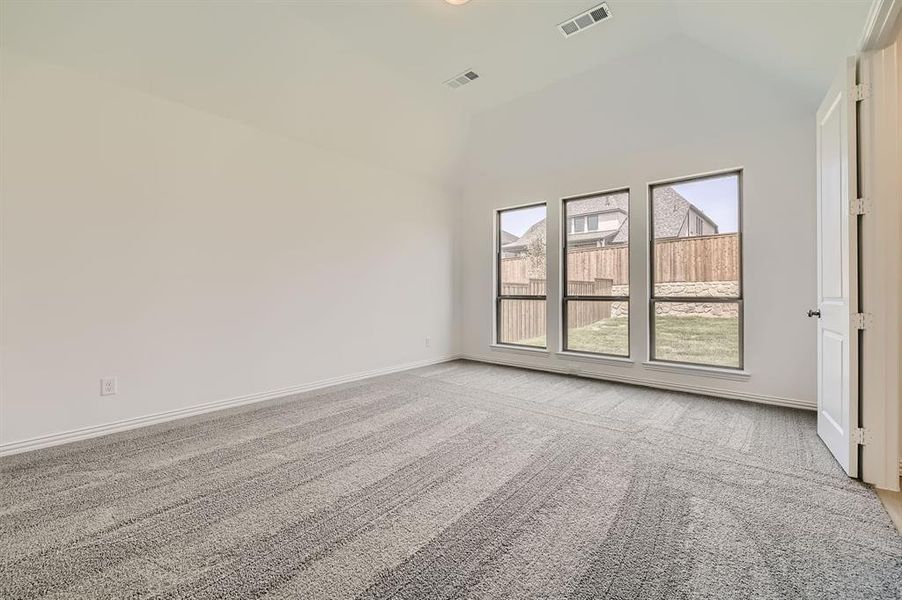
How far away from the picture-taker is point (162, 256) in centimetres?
311

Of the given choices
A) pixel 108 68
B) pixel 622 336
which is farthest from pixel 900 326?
pixel 108 68

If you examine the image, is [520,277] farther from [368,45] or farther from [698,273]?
[368,45]

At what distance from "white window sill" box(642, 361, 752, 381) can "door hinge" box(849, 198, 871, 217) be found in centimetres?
199

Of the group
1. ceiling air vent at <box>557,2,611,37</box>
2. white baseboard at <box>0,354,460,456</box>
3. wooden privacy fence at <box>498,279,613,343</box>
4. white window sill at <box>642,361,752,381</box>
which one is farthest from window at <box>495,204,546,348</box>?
ceiling air vent at <box>557,2,611,37</box>

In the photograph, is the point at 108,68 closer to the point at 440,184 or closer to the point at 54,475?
the point at 54,475

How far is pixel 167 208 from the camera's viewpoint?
3.13m

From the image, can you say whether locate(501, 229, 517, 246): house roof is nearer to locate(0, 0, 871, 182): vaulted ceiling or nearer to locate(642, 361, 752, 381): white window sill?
locate(0, 0, 871, 182): vaulted ceiling

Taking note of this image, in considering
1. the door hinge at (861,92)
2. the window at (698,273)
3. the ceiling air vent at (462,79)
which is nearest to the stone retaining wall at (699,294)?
the window at (698,273)

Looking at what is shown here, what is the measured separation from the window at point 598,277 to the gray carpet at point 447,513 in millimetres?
1633

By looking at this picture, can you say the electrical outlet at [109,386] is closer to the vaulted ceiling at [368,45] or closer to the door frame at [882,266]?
the vaulted ceiling at [368,45]

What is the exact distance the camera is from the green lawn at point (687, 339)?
150 inches

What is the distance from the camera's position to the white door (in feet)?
6.91

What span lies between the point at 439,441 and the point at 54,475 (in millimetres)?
2235

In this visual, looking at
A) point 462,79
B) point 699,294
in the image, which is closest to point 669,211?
point 699,294
